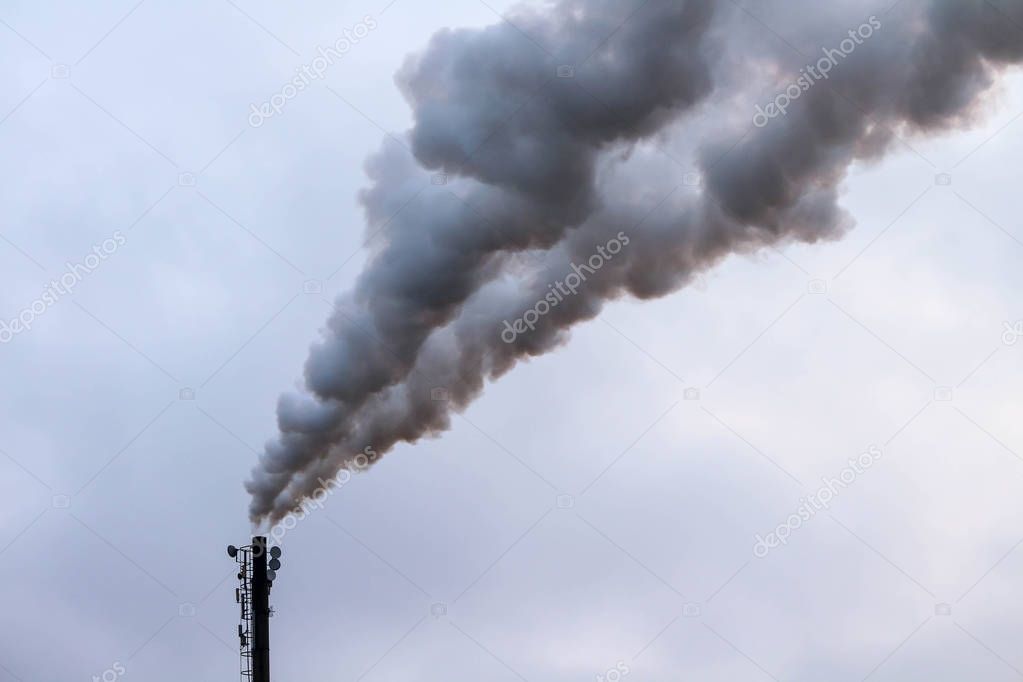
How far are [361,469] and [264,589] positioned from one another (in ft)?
16.0

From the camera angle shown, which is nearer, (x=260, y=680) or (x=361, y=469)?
(x=260, y=680)

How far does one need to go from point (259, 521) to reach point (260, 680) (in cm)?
551

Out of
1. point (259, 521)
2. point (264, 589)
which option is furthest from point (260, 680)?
point (259, 521)

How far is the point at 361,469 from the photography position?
42.7m

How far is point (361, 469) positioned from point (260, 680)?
7238mm

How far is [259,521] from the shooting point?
142 feet

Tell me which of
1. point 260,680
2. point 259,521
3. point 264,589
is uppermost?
point 259,521

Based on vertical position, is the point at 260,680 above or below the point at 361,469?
below

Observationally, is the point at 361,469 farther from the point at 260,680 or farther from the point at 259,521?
the point at 260,680

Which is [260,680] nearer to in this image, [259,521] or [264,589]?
[264,589]

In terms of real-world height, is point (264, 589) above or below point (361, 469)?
below

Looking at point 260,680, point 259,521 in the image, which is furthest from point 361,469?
point 260,680

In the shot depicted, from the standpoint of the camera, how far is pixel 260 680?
40.0 metres

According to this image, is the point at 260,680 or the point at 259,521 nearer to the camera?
the point at 260,680
